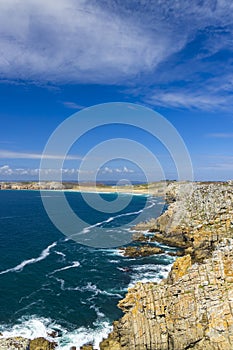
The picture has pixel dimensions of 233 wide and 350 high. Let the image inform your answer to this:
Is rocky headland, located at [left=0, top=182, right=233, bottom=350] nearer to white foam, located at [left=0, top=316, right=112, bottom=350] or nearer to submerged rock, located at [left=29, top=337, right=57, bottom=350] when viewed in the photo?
submerged rock, located at [left=29, top=337, right=57, bottom=350]

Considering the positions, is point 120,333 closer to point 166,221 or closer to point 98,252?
point 98,252

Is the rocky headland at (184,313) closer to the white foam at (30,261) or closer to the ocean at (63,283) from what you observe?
the ocean at (63,283)

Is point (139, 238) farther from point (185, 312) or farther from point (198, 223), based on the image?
point (185, 312)

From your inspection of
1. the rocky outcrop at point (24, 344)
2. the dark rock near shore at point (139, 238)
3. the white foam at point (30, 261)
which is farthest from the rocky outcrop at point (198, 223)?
the rocky outcrop at point (24, 344)

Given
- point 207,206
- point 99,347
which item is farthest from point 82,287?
point 207,206

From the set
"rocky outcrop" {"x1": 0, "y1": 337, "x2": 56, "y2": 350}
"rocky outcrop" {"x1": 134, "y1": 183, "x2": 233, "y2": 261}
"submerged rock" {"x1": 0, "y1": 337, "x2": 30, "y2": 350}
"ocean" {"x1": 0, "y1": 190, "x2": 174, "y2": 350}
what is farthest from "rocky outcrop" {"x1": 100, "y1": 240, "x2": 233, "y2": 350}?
"rocky outcrop" {"x1": 134, "y1": 183, "x2": 233, "y2": 261}

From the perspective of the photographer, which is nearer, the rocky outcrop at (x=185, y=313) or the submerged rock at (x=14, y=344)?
the rocky outcrop at (x=185, y=313)

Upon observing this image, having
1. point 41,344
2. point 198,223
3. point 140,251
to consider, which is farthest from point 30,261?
point 198,223
